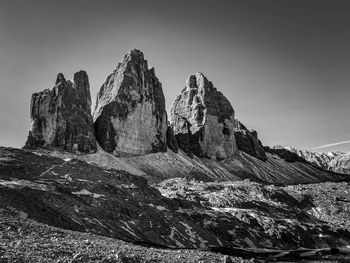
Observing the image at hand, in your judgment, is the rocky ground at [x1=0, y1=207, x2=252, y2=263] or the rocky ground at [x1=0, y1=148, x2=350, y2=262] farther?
the rocky ground at [x1=0, y1=148, x2=350, y2=262]

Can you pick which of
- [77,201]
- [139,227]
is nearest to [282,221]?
[139,227]

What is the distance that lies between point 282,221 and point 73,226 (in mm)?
77583

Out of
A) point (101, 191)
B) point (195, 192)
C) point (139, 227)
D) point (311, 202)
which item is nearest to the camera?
point (139, 227)

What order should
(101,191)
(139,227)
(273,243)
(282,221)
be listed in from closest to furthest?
(139,227), (101,191), (273,243), (282,221)

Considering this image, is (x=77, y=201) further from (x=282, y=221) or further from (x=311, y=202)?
(x=311, y=202)

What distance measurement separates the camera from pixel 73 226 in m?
77.8

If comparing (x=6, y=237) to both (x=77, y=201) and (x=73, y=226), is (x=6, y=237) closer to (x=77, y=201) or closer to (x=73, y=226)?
(x=73, y=226)

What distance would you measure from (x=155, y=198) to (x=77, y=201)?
95.0 feet

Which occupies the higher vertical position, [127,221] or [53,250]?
[127,221]

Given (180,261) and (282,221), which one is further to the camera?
(282,221)

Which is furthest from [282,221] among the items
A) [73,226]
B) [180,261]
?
[180,261]

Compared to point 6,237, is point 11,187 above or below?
above

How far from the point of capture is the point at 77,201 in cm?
9494

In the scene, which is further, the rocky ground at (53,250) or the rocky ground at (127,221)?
the rocky ground at (127,221)
